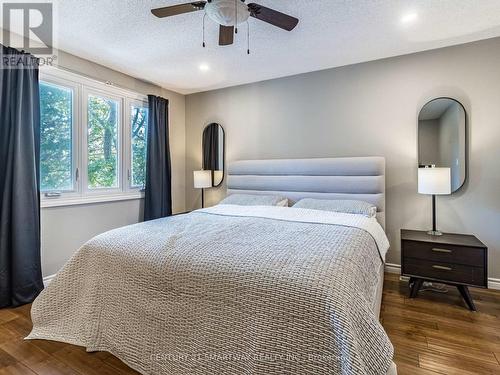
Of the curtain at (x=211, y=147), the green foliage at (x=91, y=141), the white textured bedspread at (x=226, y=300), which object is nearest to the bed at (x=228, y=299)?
the white textured bedspread at (x=226, y=300)

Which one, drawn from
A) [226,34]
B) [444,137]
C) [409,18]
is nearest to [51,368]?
[226,34]

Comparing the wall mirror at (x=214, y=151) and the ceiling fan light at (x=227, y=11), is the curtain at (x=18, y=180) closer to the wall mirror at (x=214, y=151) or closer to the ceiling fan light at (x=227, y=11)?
the ceiling fan light at (x=227, y=11)

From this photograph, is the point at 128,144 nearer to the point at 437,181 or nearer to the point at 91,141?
the point at 91,141

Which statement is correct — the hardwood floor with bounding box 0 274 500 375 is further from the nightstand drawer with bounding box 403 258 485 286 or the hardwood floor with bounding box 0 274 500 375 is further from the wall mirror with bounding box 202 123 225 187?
the wall mirror with bounding box 202 123 225 187

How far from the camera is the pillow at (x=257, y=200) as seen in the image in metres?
3.27

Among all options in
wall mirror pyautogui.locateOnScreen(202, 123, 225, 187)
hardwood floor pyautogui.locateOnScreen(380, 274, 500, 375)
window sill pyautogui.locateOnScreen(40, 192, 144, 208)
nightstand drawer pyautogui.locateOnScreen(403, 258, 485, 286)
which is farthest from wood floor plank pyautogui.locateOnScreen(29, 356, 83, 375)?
wall mirror pyautogui.locateOnScreen(202, 123, 225, 187)

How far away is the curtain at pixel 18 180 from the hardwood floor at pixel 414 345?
0.26m

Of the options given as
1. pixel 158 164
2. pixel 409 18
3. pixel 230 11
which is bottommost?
pixel 158 164

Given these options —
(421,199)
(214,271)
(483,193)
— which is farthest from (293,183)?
(214,271)

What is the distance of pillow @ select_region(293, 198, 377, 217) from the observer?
2762mm

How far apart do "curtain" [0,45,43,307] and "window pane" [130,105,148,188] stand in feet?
4.01

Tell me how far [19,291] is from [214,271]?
2.29 metres

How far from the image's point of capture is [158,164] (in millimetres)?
3875

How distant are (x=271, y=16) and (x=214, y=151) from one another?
2.52m
